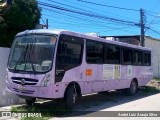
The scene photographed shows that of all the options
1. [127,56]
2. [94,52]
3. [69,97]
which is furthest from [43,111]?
[127,56]

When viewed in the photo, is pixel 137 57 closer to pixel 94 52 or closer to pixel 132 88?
pixel 132 88

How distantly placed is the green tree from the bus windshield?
5.61 meters

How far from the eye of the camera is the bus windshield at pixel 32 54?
36.0 ft

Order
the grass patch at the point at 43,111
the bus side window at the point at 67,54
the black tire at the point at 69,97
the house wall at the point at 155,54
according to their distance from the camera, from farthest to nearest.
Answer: the house wall at the point at 155,54 → the black tire at the point at 69,97 → the bus side window at the point at 67,54 → the grass patch at the point at 43,111

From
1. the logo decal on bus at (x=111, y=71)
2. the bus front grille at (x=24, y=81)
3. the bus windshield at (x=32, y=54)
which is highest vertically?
the bus windshield at (x=32, y=54)

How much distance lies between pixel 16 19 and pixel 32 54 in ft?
23.4

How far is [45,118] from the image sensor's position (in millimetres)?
10188

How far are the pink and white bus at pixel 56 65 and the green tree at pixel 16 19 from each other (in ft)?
18.8

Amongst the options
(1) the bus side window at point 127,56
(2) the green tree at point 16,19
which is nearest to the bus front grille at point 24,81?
(2) the green tree at point 16,19

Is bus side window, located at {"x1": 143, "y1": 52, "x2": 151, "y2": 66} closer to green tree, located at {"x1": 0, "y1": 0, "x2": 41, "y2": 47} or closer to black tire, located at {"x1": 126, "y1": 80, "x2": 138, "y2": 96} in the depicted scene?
black tire, located at {"x1": 126, "y1": 80, "x2": 138, "y2": 96}

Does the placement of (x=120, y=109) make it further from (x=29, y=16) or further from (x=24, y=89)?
(x=29, y=16)

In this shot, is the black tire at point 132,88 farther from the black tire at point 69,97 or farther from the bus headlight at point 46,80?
the bus headlight at point 46,80

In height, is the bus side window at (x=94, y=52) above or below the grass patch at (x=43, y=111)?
above

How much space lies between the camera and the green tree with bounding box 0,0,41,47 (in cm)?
1759
